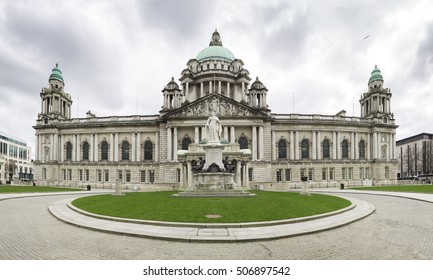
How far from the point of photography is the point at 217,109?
5350 cm

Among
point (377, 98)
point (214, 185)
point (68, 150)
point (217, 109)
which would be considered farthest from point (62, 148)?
point (377, 98)

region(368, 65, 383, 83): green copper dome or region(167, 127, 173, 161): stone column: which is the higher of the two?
region(368, 65, 383, 83): green copper dome

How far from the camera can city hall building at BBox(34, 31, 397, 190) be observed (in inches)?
2116

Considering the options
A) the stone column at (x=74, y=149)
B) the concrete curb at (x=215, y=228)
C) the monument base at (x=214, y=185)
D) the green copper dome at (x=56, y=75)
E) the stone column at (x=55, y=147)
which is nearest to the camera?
the concrete curb at (x=215, y=228)

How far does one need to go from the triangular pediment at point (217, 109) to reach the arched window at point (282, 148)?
29.9ft

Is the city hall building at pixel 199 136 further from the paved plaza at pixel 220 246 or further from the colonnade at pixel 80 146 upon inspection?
the paved plaza at pixel 220 246

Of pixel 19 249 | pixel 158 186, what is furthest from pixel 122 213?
pixel 158 186

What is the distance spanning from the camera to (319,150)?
5844 centimetres

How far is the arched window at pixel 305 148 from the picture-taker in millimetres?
58625

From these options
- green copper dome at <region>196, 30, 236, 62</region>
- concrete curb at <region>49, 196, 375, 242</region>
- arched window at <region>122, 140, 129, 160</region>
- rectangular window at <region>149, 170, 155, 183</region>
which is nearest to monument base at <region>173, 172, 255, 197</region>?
concrete curb at <region>49, 196, 375, 242</region>

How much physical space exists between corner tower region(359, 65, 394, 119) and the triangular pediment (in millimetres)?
32135

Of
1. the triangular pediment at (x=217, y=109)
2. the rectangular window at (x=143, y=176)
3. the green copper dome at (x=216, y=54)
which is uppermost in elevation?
the green copper dome at (x=216, y=54)

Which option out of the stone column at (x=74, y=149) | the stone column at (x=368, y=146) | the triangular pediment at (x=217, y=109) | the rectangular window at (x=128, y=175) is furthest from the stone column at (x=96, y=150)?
the stone column at (x=368, y=146)

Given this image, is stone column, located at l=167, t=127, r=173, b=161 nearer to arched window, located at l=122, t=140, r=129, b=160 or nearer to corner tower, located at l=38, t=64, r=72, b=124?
arched window, located at l=122, t=140, r=129, b=160
